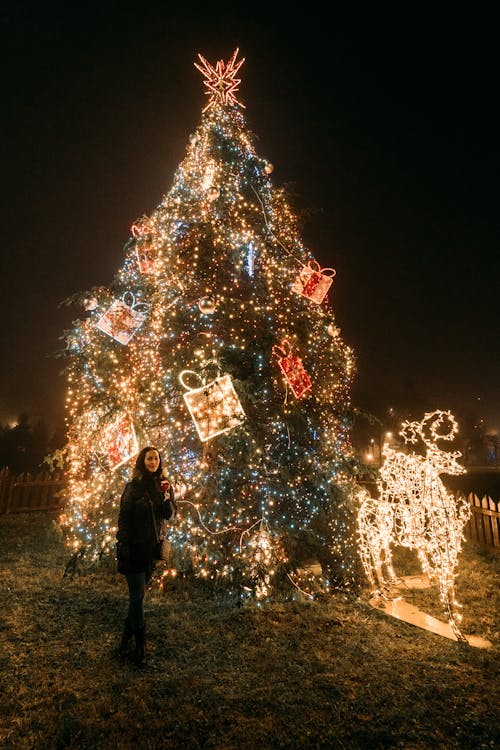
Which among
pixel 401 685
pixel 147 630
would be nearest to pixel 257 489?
pixel 147 630

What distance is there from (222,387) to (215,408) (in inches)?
11.5

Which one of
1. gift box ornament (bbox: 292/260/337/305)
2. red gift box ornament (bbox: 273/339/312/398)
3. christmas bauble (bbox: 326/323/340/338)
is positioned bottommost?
red gift box ornament (bbox: 273/339/312/398)

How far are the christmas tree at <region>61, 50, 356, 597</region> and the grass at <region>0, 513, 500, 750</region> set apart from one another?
0.81m

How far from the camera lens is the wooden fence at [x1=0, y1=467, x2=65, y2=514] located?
10422 mm

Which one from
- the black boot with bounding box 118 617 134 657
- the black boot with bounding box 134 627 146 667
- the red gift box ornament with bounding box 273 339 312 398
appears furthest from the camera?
the red gift box ornament with bounding box 273 339 312 398

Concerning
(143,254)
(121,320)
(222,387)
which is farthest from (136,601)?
(143,254)

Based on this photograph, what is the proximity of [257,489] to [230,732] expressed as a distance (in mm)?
3010

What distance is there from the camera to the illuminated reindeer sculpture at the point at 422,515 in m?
4.70

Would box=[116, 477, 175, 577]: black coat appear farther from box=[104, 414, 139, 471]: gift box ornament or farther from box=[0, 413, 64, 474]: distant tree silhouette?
box=[0, 413, 64, 474]: distant tree silhouette

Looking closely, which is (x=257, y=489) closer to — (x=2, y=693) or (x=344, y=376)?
(x=344, y=376)

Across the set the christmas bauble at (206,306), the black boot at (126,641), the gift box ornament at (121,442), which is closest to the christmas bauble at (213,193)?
the christmas bauble at (206,306)

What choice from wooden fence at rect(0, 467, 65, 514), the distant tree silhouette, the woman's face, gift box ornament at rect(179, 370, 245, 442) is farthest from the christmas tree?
the distant tree silhouette

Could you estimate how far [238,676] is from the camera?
3.39 meters

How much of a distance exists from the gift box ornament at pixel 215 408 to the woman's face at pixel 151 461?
1160mm
